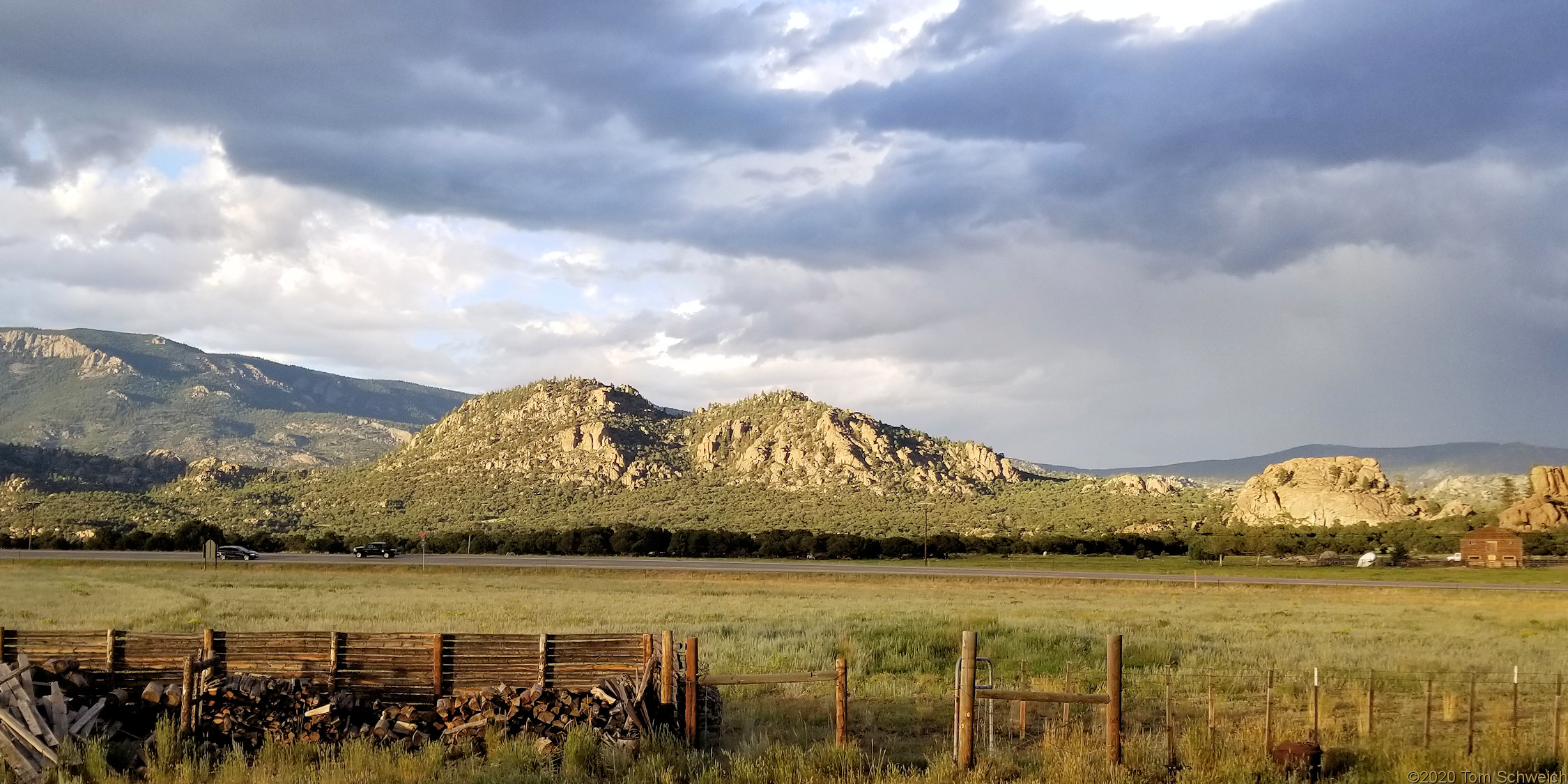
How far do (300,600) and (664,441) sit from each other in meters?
134

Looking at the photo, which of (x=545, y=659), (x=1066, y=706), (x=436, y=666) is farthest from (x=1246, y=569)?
(x=436, y=666)

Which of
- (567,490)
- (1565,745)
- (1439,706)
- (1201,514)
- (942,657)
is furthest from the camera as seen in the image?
(567,490)

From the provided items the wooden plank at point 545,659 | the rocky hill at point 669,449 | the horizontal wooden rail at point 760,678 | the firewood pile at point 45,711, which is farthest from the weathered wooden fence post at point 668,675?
the rocky hill at point 669,449

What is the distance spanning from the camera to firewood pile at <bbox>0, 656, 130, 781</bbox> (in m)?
12.6

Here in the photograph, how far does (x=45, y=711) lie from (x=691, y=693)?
8.19m

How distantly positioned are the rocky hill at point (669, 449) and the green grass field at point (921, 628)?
9303cm

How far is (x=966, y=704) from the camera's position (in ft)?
40.4

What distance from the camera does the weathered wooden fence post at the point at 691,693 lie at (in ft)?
46.1

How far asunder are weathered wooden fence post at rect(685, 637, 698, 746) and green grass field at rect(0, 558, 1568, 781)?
0.52 m

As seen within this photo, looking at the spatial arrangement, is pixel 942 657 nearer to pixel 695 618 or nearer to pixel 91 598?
pixel 695 618

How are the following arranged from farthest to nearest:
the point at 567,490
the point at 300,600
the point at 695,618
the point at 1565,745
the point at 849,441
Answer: the point at 849,441, the point at 567,490, the point at 300,600, the point at 695,618, the point at 1565,745

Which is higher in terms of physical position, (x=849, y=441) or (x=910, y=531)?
(x=849, y=441)

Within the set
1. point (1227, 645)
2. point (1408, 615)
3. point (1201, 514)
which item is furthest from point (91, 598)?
point (1201, 514)

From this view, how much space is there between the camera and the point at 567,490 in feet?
478
